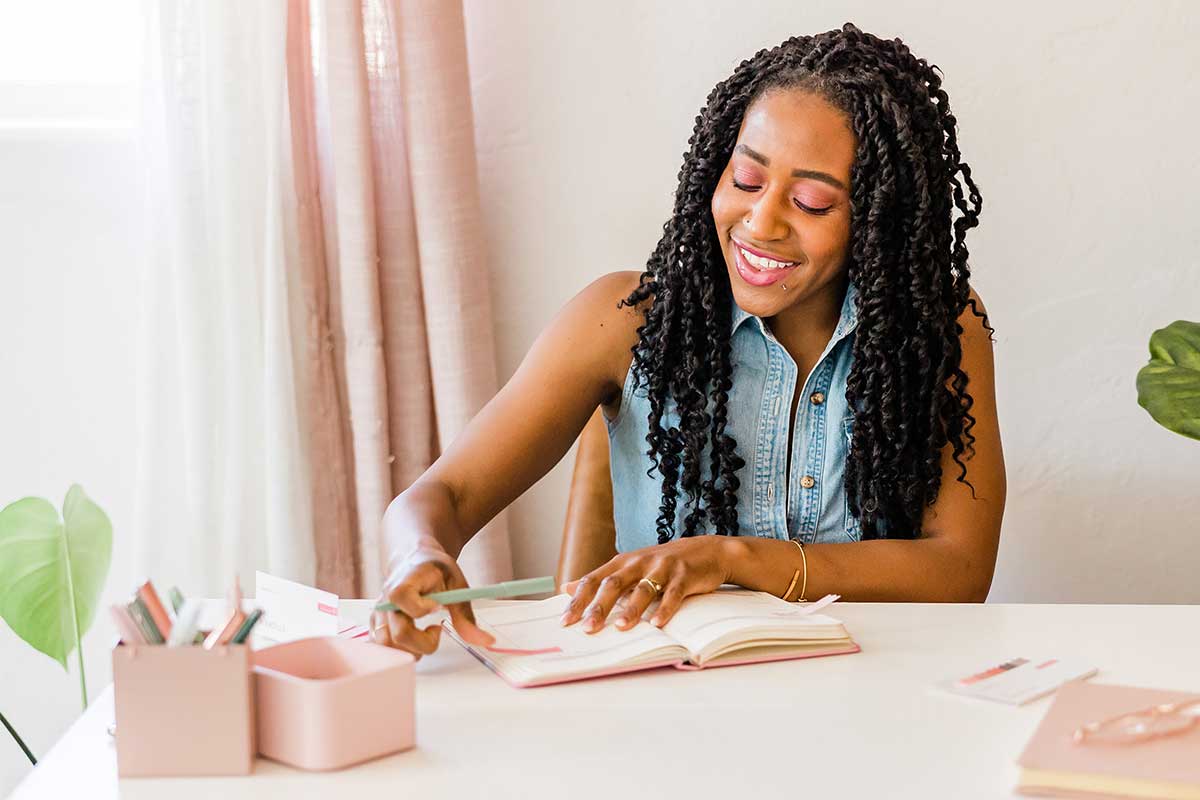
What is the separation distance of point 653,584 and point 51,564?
2.75ft

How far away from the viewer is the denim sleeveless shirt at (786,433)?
1669 millimetres

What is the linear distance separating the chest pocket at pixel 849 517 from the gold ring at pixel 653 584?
457 mm

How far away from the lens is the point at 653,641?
1181 mm

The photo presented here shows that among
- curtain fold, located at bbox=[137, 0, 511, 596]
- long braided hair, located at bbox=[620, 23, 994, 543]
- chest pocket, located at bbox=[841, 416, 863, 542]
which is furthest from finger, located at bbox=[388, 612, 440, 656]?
curtain fold, located at bbox=[137, 0, 511, 596]

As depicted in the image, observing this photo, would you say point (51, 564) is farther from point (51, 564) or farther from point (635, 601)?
point (635, 601)

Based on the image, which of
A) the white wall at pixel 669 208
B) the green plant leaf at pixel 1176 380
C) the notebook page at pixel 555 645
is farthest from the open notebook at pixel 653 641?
the white wall at pixel 669 208

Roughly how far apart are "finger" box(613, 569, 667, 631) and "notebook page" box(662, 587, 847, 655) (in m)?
0.03

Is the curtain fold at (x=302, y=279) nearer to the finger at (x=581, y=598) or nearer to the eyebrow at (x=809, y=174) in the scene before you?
the eyebrow at (x=809, y=174)

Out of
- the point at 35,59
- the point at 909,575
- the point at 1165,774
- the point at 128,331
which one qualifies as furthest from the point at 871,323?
the point at 35,59

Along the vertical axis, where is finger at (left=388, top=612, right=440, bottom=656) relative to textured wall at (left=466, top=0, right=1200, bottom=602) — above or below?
below

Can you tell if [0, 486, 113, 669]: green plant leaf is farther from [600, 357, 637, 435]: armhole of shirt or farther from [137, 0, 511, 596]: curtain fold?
[600, 357, 637, 435]: armhole of shirt

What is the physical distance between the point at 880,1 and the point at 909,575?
1048 mm

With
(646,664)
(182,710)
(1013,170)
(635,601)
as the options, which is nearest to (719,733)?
(646,664)

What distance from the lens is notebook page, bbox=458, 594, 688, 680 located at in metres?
1.13
